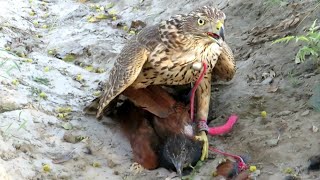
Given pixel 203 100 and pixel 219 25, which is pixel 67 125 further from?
pixel 219 25

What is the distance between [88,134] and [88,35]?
2691mm

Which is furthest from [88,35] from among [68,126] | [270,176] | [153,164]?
[270,176]

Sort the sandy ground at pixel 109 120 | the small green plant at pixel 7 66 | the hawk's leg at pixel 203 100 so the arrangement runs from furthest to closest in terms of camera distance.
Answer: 1. the small green plant at pixel 7 66
2. the hawk's leg at pixel 203 100
3. the sandy ground at pixel 109 120

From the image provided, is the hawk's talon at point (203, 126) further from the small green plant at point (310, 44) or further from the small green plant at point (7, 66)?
the small green plant at point (7, 66)

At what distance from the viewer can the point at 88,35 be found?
7.78 meters

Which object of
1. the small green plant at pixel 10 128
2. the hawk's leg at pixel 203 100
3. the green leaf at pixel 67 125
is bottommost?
the green leaf at pixel 67 125

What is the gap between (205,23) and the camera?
4.73 m

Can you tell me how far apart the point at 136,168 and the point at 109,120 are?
0.92 m

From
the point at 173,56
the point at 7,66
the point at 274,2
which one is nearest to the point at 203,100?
the point at 173,56

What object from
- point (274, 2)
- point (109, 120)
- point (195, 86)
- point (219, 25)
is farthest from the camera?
point (274, 2)

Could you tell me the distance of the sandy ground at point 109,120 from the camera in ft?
15.0

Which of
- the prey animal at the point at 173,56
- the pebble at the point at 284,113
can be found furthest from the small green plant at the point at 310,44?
the prey animal at the point at 173,56

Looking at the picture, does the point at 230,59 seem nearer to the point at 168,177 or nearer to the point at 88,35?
the point at 168,177

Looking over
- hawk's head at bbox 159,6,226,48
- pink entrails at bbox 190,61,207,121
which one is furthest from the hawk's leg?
hawk's head at bbox 159,6,226,48
